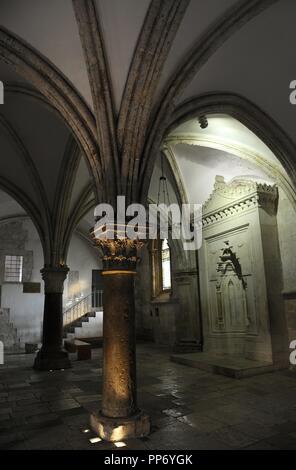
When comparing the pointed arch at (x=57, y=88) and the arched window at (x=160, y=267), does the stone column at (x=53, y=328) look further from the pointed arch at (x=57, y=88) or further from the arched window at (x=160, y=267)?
the arched window at (x=160, y=267)

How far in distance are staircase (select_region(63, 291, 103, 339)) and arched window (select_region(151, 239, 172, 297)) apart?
8.74 ft

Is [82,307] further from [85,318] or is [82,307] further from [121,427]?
[121,427]

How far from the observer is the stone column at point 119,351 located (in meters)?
3.59

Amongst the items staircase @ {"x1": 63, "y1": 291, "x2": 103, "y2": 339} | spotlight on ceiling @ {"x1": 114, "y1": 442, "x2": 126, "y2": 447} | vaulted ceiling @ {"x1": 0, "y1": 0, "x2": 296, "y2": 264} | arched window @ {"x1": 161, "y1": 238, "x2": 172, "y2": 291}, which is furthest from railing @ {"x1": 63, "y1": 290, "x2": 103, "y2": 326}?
spotlight on ceiling @ {"x1": 114, "y1": 442, "x2": 126, "y2": 447}

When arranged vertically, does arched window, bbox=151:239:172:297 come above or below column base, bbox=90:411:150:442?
above

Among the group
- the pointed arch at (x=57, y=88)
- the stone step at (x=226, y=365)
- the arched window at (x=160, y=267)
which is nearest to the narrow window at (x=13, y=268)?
the arched window at (x=160, y=267)

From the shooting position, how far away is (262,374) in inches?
264

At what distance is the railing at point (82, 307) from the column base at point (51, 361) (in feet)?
22.8

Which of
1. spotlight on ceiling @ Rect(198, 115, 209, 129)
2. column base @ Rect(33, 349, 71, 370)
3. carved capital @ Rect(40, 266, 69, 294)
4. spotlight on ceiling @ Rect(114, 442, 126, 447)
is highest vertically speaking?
spotlight on ceiling @ Rect(198, 115, 209, 129)

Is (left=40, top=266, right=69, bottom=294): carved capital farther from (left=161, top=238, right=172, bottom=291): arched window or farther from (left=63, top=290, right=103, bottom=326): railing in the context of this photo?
(left=63, top=290, right=103, bottom=326): railing

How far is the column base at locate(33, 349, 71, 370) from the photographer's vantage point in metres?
7.85

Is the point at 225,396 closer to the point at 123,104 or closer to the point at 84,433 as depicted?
the point at 84,433

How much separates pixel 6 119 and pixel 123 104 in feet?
12.3

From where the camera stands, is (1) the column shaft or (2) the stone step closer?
(1) the column shaft
